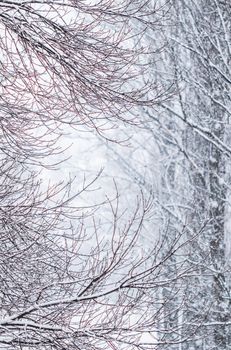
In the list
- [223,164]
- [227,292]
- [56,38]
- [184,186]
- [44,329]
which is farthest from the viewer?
[184,186]

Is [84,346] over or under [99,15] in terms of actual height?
under

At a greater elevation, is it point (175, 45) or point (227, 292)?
point (175, 45)

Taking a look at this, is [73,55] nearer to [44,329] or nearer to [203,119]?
[44,329]

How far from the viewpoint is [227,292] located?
29.1 ft

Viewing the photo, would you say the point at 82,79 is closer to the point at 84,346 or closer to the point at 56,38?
the point at 56,38

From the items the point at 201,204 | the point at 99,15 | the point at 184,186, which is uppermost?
the point at 184,186

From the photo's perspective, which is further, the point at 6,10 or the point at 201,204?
the point at 201,204

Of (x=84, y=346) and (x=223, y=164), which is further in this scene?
(x=223, y=164)

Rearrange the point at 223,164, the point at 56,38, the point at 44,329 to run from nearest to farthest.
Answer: the point at 44,329
the point at 56,38
the point at 223,164

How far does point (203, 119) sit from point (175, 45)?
1.21m

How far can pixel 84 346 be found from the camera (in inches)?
188

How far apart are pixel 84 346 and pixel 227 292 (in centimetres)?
439

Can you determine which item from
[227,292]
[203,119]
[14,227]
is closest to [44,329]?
[14,227]

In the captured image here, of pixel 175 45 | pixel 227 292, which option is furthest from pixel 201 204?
pixel 175 45
